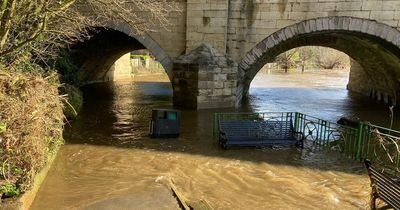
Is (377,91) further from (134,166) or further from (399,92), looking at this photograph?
(134,166)

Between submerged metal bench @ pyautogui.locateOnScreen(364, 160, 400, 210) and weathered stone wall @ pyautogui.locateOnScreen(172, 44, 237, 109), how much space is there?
1014 cm

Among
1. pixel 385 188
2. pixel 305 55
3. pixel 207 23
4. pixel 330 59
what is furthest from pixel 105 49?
pixel 330 59

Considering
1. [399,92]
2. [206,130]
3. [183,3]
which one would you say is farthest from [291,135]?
[399,92]

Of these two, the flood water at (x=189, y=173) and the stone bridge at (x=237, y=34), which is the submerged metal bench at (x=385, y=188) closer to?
the flood water at (x=189, y=173)

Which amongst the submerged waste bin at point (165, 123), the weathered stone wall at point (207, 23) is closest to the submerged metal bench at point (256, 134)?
the submerged waste bin at point (165, 123)

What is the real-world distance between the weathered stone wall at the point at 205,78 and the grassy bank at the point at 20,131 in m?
8.92

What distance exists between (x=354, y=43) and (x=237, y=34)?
7.40 metres

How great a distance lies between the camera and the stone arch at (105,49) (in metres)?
16.8

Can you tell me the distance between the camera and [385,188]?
5.49 meters

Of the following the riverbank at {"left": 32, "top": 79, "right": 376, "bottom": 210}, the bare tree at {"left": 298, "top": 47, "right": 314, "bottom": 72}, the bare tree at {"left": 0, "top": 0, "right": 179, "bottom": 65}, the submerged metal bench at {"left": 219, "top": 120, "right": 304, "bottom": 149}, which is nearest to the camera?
the riverbank at {"left": 32, "top": 79, "right": 376, "bottom": 210}

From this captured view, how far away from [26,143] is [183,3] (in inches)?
443

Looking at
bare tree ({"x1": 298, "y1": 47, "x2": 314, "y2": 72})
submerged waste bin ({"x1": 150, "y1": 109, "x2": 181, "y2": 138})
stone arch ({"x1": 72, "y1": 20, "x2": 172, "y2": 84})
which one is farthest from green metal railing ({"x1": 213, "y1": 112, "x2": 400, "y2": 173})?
bare tree ({"x1": 298, "y1": 47, "x2": 314, "y2": 72})

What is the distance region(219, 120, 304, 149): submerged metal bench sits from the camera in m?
10.0

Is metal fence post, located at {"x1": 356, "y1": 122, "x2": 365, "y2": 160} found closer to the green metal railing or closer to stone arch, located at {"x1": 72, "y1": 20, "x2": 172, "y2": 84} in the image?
the green metal railing
